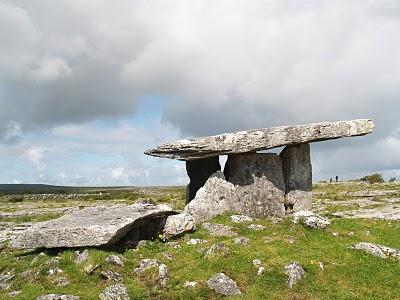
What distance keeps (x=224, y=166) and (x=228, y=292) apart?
46.9 ft

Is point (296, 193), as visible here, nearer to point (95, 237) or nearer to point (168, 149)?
point (168, 149)

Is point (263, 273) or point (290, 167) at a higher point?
point (290, 167)

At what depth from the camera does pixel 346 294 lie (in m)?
18.2

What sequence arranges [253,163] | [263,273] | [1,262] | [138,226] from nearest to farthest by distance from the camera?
[263,273] < [1,262] < [138,226] < [253,163]

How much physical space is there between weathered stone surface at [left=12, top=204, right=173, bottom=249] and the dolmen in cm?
400

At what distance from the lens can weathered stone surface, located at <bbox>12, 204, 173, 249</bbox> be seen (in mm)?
21672

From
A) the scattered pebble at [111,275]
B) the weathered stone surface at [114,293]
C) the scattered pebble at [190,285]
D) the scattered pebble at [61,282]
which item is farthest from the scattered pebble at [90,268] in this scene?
the scattered pebble at [190,285]

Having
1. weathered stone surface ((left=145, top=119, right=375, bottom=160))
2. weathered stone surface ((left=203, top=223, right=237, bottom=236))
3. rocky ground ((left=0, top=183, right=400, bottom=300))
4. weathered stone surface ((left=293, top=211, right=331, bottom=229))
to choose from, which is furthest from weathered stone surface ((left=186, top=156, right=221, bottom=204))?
weathered stone surface ((left=293, top=211, right=331, bottom=229))

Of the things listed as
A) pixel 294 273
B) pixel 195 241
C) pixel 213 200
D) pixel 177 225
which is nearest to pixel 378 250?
pixel 294 273

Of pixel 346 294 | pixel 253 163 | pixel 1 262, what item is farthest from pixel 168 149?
pixel 346 294

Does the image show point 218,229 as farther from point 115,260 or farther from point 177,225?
point 115,260

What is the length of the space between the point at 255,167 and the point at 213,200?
3.68 metres

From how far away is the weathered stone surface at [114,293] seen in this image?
59.1 feet

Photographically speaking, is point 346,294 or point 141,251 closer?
point 346,294
